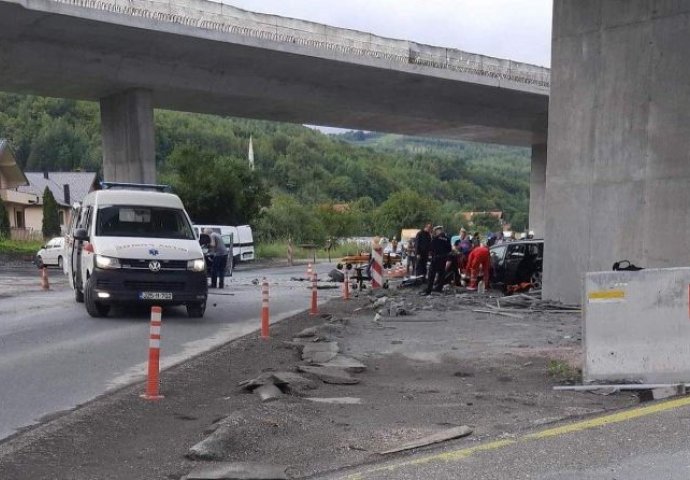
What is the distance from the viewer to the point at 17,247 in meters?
44.5

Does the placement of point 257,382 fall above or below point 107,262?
below

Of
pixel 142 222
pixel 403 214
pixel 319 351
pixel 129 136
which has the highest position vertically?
pixel 129 136

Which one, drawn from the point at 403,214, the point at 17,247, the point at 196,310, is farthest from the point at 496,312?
the point at 403,214

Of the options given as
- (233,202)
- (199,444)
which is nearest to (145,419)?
(199,444)

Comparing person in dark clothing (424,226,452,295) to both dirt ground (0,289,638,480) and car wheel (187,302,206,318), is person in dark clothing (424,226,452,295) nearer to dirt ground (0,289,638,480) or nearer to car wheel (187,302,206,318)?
car wheel (187,302,206,318)

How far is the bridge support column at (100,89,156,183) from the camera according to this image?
28.8 meters

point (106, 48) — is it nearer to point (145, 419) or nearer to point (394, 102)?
point (394, 102)

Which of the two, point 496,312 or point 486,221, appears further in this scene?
point 486,221

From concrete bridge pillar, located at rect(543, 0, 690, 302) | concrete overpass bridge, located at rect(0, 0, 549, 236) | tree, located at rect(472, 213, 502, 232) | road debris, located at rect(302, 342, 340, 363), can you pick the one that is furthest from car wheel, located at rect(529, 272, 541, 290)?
tree, located at rect(472, 213, 502, 232)

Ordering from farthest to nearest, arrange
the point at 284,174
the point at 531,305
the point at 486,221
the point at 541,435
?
the point at 284,174 → the point at 486,221 → the point at 531,305 → the point at 541,435

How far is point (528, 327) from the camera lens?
1459cm

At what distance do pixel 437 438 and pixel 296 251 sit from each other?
51.4 metres

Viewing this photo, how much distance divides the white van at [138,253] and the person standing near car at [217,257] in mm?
6232

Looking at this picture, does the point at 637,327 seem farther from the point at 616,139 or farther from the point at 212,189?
the point at 212,189
